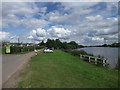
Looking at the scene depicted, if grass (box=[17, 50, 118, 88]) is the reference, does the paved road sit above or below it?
below

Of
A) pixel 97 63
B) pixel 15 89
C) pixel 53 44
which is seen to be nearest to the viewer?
pixel 15 89

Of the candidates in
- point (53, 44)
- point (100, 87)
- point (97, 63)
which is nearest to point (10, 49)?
point (97, 63)

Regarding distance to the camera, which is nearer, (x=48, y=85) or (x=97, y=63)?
(x=48, y=85)

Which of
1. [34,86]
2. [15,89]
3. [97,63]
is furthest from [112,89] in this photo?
[97,63]

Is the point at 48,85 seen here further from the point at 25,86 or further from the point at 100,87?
the point at 100,87

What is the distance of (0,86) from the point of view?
520 centimetres

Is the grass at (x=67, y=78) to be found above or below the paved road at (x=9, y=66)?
above

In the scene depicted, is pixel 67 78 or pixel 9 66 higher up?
pixel 67 78

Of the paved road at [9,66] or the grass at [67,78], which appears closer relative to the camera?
the grass at [67,78]

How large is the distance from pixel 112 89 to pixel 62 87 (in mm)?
2135

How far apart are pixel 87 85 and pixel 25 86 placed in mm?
2823

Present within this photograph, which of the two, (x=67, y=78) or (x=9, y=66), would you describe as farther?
(x=9, y=66)

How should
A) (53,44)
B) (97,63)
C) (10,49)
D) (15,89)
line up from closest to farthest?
(15,89) → (97,63) → (10,49) → (53,44)

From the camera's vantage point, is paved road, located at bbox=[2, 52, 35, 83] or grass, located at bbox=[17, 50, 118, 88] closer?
grass, located at bbox=[17, 50, 118, 88]
